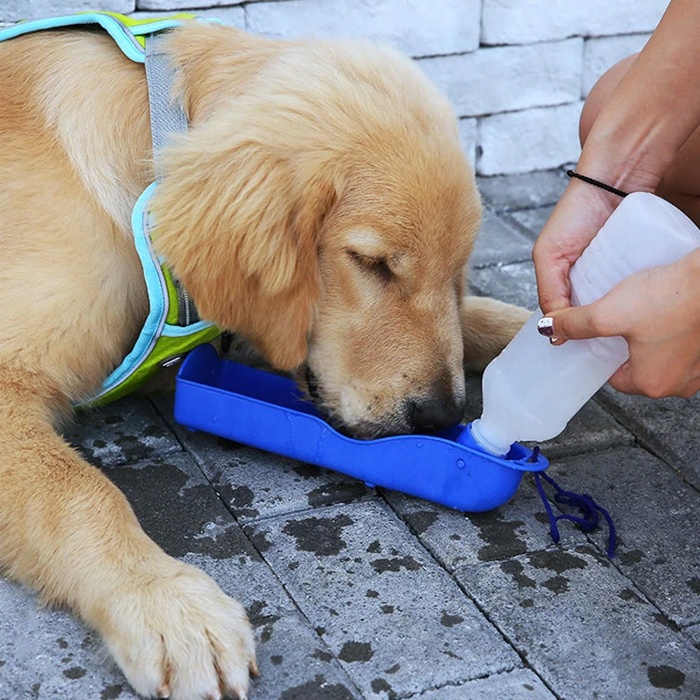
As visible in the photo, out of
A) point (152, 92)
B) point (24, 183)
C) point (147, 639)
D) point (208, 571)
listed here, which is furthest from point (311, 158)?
point (147, 639)

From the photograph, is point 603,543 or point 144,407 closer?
point 603,543

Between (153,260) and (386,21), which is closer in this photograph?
(153,260)

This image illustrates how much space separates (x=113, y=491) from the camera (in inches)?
94.3

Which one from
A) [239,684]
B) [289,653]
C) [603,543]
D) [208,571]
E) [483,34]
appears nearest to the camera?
[239,684]

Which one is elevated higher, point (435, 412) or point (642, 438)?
point (435, 412)

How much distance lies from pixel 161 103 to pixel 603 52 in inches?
116

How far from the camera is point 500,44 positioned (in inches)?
186

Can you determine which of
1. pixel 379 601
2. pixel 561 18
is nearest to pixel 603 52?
pixel 561 18

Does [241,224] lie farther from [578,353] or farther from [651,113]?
[651,113]

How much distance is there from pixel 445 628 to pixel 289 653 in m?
0.34

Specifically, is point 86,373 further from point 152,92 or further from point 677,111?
point 677,111

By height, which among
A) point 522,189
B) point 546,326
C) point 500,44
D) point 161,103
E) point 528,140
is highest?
point 161,103

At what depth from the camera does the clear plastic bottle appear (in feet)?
7.41

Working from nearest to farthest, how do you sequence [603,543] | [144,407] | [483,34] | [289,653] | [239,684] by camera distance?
1. [239,684]
2. [289,653]
3. [603,543]
4. [144,407]
5. [483,34]
